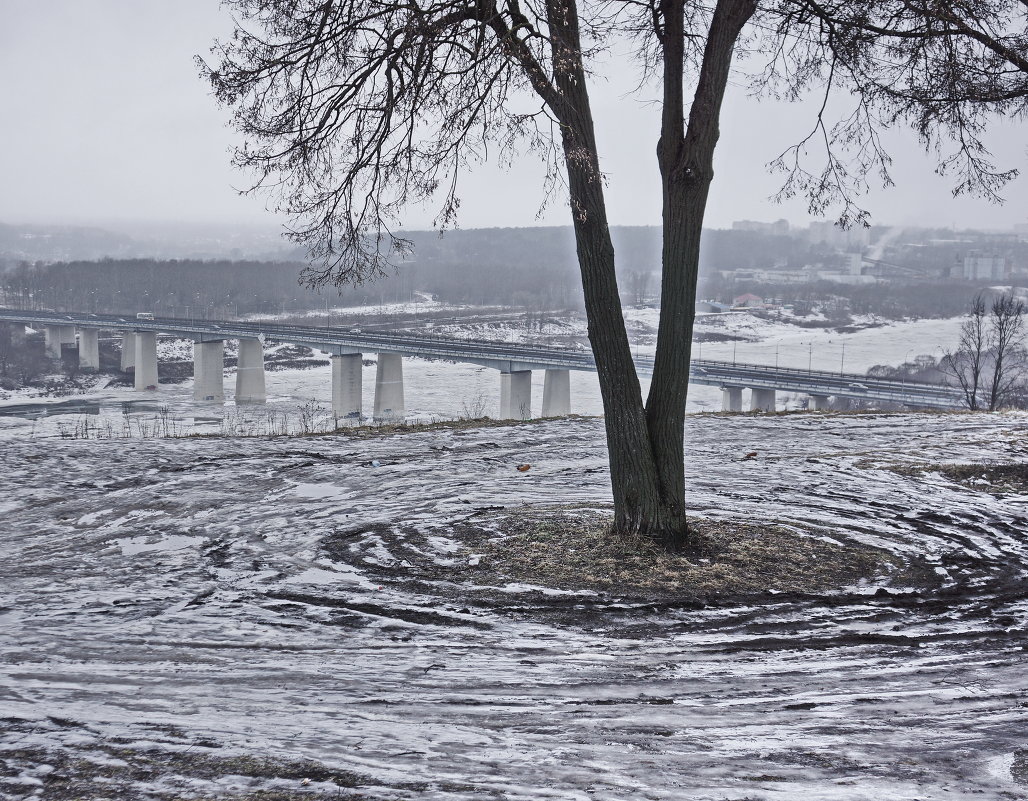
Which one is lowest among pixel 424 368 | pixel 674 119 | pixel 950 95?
pixel 424 368

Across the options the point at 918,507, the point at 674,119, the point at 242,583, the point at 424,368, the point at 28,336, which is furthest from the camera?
the point at 28,336

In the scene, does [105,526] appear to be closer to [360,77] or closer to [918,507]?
[360,77]

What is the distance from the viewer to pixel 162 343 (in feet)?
341

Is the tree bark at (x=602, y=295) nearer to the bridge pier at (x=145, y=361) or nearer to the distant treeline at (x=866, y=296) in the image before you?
the bridge pier at (x=145, y=361)

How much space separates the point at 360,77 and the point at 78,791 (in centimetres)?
624

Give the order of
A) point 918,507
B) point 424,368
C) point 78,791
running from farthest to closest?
point 424,368 < point 918,507 < point 78,791

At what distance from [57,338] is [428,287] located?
60919 millimetres

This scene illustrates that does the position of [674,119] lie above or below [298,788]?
above

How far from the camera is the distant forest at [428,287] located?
117188mm

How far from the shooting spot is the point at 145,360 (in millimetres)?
81250

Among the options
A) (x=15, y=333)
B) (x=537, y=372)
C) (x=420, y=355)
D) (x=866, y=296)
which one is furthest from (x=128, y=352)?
(x=866, y=296)

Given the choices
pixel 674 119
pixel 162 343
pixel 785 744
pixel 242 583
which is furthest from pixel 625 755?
pixel 162 343

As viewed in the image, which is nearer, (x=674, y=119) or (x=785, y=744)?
(x=785, y=744)

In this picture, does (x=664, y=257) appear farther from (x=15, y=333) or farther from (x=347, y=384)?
(x=15, y=333)
